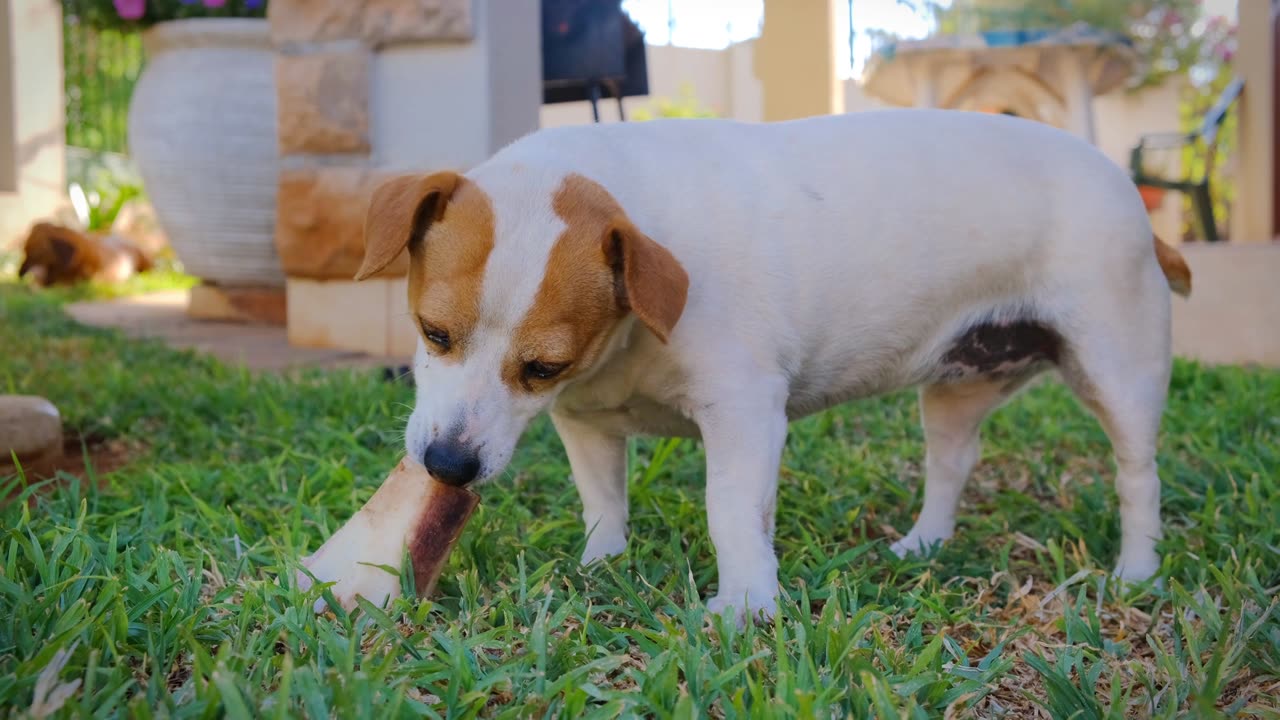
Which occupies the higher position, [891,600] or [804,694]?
[804,694]

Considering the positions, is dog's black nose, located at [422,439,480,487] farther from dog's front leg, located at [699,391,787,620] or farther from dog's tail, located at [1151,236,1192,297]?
dog's tail, located at [1151,236,1192,297]

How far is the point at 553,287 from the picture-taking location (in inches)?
74.5

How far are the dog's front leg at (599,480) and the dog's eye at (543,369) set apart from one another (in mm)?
472

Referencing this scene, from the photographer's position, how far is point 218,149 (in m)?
6.21

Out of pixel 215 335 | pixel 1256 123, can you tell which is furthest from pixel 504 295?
pixel 1256 123

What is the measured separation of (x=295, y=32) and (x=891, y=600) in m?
3.99

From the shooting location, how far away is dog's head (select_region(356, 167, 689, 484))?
6.15 feet

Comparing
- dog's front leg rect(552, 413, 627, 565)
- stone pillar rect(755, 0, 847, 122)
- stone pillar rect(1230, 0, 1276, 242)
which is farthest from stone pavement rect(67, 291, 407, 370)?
stone pillar rect(1230, 0, 1276, 242)

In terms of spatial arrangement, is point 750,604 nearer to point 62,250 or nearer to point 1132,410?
point 1132,410

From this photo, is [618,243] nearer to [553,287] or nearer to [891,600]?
[553,287]

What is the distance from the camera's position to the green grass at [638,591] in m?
1.63

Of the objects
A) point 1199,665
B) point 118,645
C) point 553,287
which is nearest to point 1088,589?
point 1199,665

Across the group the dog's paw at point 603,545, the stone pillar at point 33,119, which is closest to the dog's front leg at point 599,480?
the dog's paw at point 603,545

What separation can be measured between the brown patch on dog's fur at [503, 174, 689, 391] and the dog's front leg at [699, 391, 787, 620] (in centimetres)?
30
